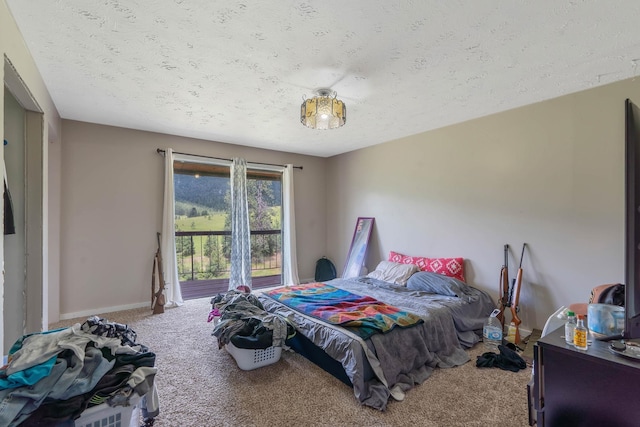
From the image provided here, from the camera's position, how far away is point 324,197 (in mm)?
5629

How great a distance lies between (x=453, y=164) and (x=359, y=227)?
6.00ft

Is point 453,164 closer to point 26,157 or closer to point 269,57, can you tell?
point 269,57

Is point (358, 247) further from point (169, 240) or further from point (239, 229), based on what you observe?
point (169, 240)

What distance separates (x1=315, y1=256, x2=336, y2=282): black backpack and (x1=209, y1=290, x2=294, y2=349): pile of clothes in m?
2.64

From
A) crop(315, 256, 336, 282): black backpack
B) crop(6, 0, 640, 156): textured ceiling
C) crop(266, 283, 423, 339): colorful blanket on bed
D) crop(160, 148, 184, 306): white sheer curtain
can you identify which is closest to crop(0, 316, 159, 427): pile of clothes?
crop(266, 283, 423, 339): colorful blanket on bed

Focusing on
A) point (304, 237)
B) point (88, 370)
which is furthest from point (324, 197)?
point (88, 370)

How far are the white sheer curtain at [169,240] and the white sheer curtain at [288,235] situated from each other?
173 cm

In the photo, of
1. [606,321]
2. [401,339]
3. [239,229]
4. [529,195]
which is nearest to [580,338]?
[606,321]

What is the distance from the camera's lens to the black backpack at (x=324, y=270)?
17.2 feet

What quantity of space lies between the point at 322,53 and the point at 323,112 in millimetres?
418

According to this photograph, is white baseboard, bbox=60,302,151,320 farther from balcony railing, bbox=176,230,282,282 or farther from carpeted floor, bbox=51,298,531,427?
carpeted floor, bbox=51,298,531,427

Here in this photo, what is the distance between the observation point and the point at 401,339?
2.26m

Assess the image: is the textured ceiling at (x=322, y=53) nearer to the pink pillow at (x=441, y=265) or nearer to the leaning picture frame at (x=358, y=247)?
the pink pillow at (x=441, y=265)

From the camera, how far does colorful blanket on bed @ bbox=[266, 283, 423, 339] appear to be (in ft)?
7.38
